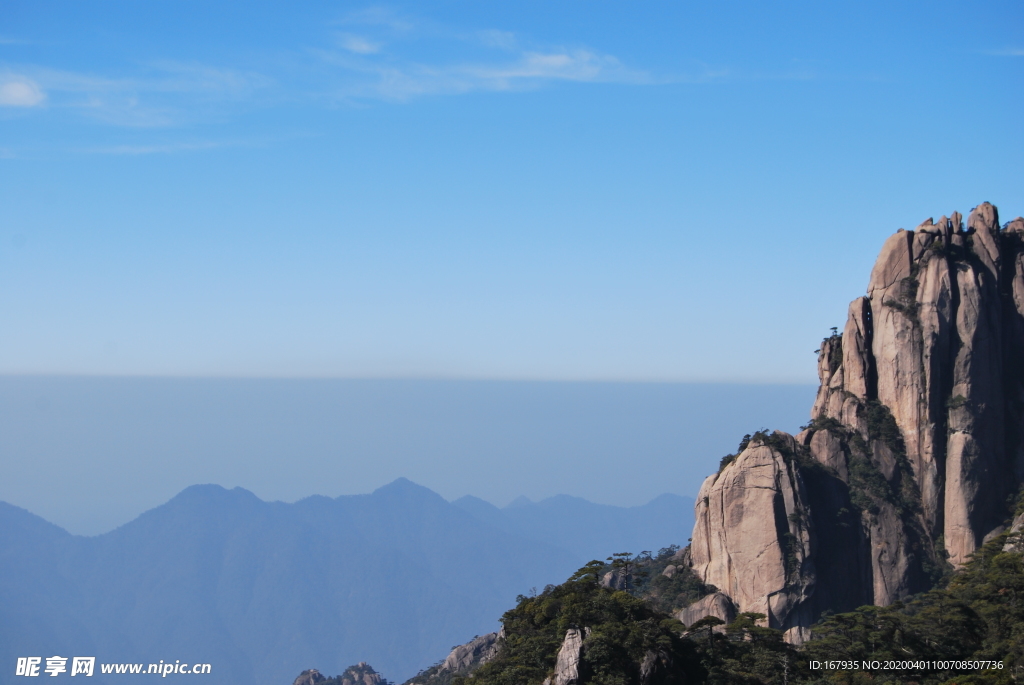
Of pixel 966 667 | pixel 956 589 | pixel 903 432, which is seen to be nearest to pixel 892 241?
pixel 903 432

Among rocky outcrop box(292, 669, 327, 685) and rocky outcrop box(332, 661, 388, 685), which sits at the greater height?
rocky outcrop box(332, 661, 388, 685)

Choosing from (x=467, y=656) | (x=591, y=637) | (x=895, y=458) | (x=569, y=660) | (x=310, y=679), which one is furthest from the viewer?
(x=310, y=679)

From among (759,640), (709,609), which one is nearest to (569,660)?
(759,640)

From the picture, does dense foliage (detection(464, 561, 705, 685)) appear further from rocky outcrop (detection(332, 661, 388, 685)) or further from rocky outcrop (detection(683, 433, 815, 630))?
rocky outcrop (detection(332, 661, 388, 685))

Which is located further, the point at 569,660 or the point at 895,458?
the point at 895,458

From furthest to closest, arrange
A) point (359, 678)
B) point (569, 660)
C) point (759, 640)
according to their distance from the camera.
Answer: point (359, 678)
point (759, 640)
point (569, 660)

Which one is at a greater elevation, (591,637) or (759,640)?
(591,637)

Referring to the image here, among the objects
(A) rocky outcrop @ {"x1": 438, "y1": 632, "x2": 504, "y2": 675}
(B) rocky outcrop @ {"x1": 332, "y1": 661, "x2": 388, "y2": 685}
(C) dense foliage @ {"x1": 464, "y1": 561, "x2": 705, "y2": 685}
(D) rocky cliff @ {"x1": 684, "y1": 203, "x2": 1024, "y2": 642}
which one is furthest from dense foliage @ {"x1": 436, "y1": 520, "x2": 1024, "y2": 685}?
(B) rocky outcrop @ {"x1": 332, "y1": 661, "x2": 388, "y2": 685}

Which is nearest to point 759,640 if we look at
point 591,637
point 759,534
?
point 591,637

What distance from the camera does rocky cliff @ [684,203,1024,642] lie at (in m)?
82.0

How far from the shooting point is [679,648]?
5575 cm

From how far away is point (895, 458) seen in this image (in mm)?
86125

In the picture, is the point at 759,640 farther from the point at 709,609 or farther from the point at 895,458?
the point at 895,458

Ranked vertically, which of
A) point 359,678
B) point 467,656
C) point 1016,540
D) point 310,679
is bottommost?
point 310,679
